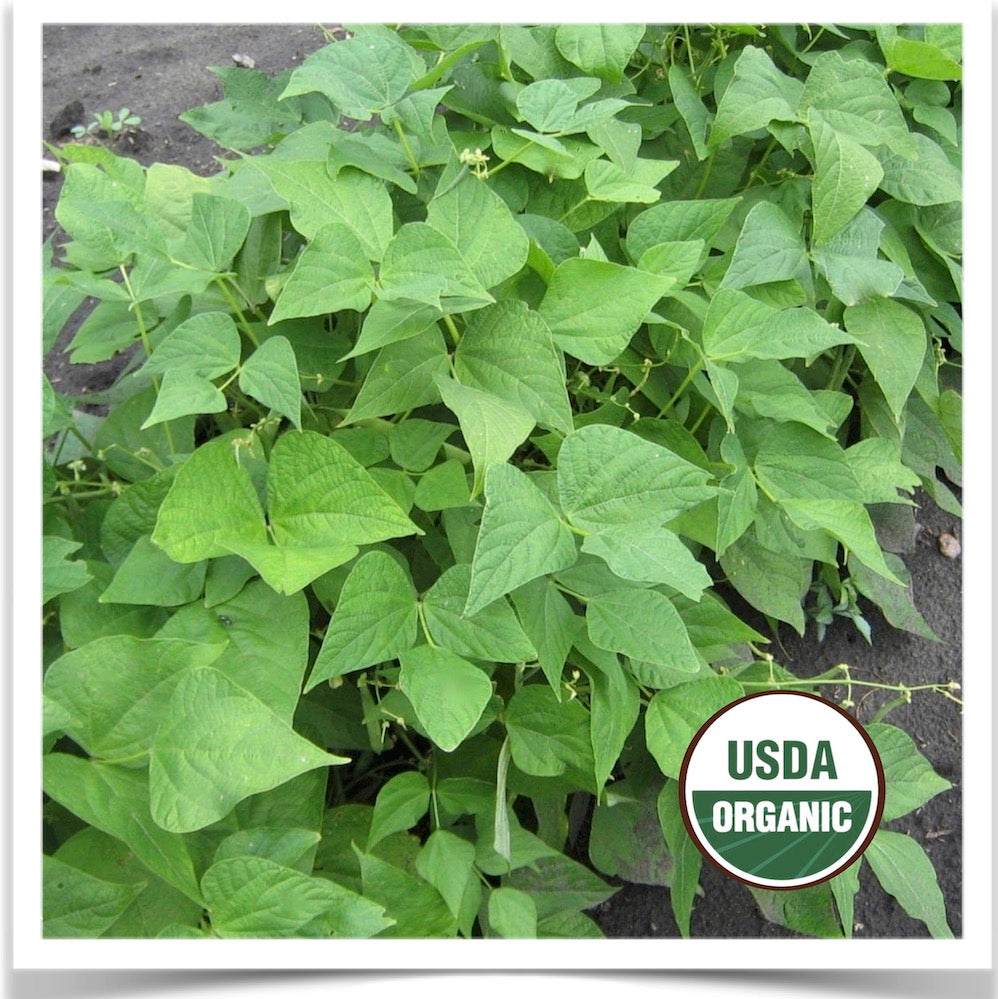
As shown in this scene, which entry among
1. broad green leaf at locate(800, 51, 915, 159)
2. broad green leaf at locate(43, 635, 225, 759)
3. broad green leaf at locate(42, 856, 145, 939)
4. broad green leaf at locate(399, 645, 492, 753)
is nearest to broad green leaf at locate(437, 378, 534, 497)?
broad green leaf at locate(399, 645, 492, 753)

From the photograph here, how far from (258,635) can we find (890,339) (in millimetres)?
717

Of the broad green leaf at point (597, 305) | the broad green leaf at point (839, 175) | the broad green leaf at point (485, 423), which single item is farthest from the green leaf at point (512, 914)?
the broad green leaf at point (839, 175)

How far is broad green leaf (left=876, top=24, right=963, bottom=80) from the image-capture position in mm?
975

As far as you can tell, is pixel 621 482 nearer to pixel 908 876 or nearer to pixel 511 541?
pixel 511 541

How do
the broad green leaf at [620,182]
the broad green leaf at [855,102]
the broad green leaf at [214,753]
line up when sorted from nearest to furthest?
1. the broad green leaf at [214,753]
2. the broad green leaf at [620,182]
3. the broad green leaf at [855,102]

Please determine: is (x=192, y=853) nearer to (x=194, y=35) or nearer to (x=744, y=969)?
(x=744, y=969)

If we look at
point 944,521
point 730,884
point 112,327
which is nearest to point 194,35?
point 112,327

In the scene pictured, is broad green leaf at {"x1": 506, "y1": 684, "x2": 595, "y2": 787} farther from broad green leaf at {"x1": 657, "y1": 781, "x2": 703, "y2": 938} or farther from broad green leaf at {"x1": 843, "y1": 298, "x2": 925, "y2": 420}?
broad green leaf at {"x1": 843, "y1": 298, "x2": 925, "y2": 420}

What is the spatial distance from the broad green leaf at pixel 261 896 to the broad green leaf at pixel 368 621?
132 millimetres

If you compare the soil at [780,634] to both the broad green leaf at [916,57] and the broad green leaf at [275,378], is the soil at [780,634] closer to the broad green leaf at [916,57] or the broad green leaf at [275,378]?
the broad green leaf at [275,378]

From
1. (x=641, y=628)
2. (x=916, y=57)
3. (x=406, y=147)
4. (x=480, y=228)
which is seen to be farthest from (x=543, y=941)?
(x=916, y=57)

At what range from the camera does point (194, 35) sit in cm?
181

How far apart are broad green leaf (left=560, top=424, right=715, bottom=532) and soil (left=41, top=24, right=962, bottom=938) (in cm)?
46

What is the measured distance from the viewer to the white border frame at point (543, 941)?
68 centimetres
